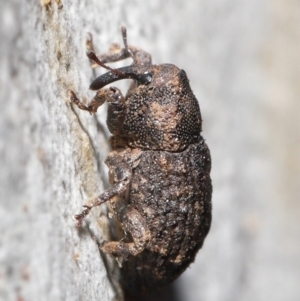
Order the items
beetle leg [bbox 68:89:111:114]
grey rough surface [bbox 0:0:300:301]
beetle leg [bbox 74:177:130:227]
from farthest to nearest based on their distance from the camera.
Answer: beetle leg [bbox 68:89:111:114], beetle leg [bbox 74:177:130:227], grey rough surface [bbox 0:0:300:301]

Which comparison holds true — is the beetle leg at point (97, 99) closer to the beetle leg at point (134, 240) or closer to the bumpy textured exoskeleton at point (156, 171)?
the bumpy textured exoskeleton at point (156, 171)

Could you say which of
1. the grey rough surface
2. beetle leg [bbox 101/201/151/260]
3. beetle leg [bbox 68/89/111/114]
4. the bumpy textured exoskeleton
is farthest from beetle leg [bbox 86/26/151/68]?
beetle leg [bbox 101/201/151/260]

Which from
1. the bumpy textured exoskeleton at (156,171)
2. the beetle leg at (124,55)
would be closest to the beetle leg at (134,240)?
the bumpy textured exoskeleton at (156,171)

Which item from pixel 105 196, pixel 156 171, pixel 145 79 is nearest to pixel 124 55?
pixel 145 79

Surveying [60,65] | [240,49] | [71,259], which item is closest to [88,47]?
[60,65]

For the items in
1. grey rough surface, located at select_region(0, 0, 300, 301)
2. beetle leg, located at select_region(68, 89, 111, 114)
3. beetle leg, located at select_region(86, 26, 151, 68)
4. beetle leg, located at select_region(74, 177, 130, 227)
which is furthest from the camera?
beetle leg, located at select_region(86, 26, 151, 68)

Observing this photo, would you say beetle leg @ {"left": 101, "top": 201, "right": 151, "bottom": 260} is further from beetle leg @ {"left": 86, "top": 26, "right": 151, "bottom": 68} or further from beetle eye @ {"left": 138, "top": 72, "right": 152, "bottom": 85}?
beetle leg @ {"left": 86, "top": 26, "right": 151, "bottom": 68}

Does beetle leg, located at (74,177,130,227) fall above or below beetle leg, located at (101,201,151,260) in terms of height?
above

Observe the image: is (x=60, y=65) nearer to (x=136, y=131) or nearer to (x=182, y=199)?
(x=136, y=131)
